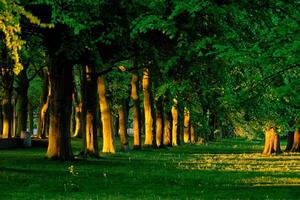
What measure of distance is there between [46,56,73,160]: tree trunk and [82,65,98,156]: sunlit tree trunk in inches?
176

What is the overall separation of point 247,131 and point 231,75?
2016cm

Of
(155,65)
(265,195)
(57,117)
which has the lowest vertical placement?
(265,195)

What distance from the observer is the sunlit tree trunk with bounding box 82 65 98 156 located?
37156 millimetres

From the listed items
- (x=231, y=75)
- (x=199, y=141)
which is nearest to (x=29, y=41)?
(x=231, y=75)

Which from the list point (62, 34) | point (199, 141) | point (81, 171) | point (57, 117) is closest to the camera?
point (81, 171)

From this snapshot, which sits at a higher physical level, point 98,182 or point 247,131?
point 247,131

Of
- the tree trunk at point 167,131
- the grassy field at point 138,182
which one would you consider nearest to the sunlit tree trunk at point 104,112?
the grassy field at point 138,182

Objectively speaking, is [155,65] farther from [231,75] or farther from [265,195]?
[265,195]

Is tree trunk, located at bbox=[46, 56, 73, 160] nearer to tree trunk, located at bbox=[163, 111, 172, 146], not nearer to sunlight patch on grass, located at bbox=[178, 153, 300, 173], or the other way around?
→ sunlight patch on grass, located at bbox=[178, 153, 300, 173]

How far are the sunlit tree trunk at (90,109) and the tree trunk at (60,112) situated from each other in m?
4.46

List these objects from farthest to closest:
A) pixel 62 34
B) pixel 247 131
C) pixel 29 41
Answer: pixel 247 131 < pixel 29 41 < pixel 62 34

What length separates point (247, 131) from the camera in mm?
53000

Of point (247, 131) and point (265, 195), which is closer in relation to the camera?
point (265, 195)

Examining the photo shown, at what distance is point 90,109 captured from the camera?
37688 millimetres
